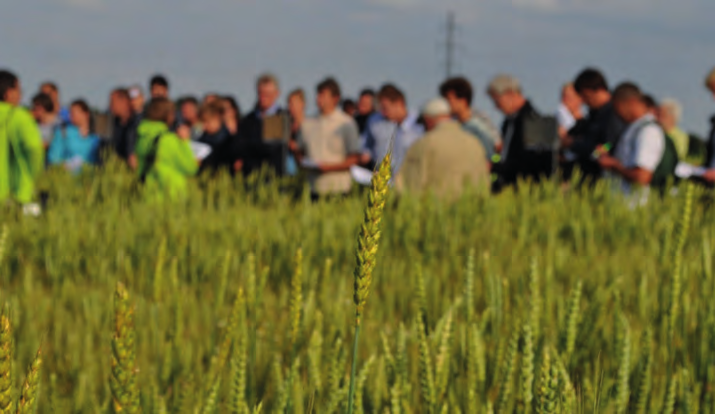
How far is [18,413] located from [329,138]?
6.73 metres

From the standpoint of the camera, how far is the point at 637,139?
5770 millimetres

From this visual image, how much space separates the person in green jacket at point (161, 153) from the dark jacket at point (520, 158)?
252 centimetres

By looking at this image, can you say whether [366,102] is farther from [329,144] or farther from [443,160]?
[443,160]

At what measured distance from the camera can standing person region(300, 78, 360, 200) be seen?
7.32 m

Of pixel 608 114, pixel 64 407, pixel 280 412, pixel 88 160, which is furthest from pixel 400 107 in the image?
pixel 280 412

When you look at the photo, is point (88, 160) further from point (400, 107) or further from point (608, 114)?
→ point (608, 114)

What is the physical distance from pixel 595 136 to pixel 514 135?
631 millimetres

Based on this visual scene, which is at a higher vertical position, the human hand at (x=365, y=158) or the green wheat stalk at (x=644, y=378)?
the human hand at (x=365, y=158)

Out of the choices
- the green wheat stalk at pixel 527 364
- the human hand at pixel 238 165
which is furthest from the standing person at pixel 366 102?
the green wheat stalk at pixel 527 364

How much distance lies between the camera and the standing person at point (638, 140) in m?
5.75

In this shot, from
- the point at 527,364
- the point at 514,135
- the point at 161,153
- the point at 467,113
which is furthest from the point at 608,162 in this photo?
the point at 527,364

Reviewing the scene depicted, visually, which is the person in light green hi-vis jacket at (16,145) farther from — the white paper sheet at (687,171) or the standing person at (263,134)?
the white paper sheet at (687,171)

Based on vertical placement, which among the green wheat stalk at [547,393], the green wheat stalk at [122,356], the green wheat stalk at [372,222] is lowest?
the green wheat stalk at [547,393]

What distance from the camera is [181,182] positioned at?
663 centimetres
